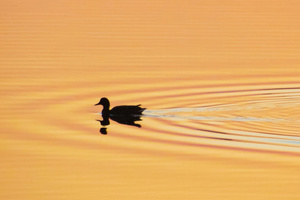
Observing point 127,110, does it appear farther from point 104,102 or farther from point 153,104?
point 153,104

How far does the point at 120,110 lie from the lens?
1830 centimetres

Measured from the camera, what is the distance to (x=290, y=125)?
1683 cm

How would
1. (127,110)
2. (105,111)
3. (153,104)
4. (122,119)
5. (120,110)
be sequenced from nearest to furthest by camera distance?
1. (127,110)
2. (120,110)
3. (122,119)
4. (105,111)
5. (153,104)

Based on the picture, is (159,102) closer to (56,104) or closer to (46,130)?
(56,104)

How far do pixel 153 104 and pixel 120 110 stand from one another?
1198mm

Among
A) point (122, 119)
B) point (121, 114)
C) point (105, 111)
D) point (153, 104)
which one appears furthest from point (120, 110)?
point (153, 104)

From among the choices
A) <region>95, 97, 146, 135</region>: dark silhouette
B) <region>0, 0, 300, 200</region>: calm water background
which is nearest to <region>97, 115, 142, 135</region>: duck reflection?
<region>95, 97, 146, 135</region>: dark silhouette

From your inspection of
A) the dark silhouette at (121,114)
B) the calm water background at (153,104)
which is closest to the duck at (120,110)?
the dark silhouette at (121,114)

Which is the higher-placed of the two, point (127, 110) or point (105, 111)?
point (105, 111)

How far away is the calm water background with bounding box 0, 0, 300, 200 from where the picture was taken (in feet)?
44.3

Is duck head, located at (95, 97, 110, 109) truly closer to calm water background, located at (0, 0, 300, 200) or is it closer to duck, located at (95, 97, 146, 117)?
duck, located at (95, 97, 146, 117)

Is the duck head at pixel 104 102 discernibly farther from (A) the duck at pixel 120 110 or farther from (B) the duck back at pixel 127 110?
(B) the duck back at pixel 127 110

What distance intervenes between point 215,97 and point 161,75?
298 cm

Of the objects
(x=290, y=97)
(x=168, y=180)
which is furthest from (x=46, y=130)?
(x=290, y=97)
